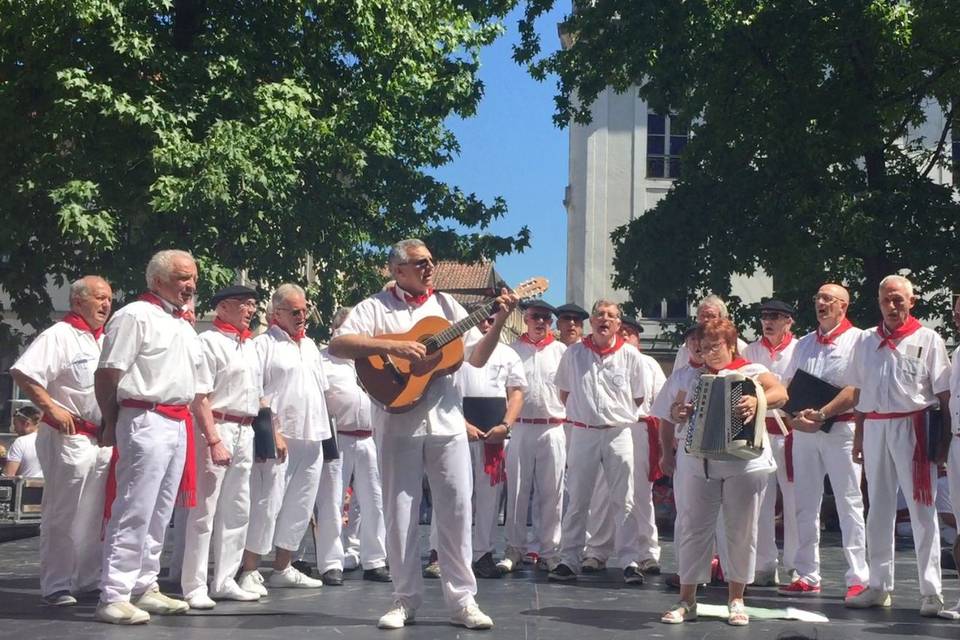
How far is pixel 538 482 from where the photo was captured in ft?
40.7

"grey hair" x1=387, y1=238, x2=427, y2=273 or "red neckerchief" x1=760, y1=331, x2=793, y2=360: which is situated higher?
"grey hair" x1=387, y1=238, x2=427, y2=273

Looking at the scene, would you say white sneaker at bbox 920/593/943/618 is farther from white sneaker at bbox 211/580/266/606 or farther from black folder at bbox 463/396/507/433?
white sneaker at bbox 211/580/266/606

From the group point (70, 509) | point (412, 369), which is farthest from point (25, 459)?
point (412, 369)

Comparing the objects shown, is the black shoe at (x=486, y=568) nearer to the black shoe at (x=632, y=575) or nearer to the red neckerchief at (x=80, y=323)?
the black shoe at (x=632, y=575)

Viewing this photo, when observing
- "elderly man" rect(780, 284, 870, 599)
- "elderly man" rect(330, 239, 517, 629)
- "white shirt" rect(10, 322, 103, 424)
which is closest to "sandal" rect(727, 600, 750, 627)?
"elderly man" rect(330, 239, 517, 629)

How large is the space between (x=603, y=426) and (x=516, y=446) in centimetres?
109

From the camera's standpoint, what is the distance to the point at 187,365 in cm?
878

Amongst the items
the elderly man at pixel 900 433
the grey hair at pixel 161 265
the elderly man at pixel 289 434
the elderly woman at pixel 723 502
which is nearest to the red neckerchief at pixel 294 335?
the elderly man at pixel 289 434

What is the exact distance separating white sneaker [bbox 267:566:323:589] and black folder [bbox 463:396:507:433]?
2.01 metres

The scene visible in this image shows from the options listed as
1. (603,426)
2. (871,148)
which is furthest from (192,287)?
(871,148)

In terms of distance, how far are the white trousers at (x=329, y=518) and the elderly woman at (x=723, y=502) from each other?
3119 mm

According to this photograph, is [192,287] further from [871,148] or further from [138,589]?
[871,148]

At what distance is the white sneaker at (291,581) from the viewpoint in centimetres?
1076

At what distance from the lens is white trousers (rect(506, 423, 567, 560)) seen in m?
12.2
